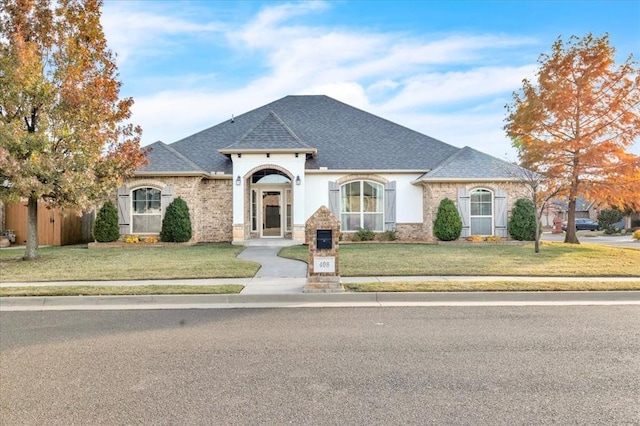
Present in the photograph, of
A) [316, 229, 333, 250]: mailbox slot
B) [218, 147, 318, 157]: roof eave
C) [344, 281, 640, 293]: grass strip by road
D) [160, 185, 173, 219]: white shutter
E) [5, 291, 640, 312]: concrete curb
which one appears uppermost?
[218, 147, 318, 157]: roof eave

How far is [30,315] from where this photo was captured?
7.15 m

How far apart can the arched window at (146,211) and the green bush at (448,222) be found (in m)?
12.6

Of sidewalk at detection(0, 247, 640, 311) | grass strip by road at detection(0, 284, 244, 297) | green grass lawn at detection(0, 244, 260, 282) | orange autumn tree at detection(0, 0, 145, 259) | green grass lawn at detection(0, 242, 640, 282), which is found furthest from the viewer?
orange autumn tree at detection(0, 0, 145, 259)

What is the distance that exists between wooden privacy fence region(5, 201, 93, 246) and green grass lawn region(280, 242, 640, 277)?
37.9ft

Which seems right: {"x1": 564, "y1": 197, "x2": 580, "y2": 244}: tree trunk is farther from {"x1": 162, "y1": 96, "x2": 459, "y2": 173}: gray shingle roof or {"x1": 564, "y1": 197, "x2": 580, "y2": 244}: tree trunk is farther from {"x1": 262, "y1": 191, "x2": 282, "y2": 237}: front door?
{"x1": 262, "y1": 191, "x2": 282, "y2": 237}: front door

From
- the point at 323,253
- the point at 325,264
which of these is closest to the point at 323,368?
the point at 325,264

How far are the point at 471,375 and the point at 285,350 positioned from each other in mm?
2141

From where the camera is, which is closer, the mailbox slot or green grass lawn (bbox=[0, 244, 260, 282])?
the mailbox slot

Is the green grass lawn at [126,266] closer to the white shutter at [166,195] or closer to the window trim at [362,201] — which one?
the white shutter at [166,195]

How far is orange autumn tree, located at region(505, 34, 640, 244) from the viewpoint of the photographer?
674 inches

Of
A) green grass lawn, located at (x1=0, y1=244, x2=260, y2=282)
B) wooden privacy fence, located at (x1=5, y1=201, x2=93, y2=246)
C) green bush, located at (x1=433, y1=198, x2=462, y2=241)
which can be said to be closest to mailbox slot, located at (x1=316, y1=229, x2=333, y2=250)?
green grass lawn, located at (x1=0, y1=244, x2=260, y2=282)

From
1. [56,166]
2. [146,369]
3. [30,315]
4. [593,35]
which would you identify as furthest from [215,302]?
[593,35]

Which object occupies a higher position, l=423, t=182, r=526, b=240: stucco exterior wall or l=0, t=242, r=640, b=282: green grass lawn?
l=423, t=182, r=526, b=240: stucco exterior wall

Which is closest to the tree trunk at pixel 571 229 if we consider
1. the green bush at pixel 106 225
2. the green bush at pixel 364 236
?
the green bush at pixel 364 236
